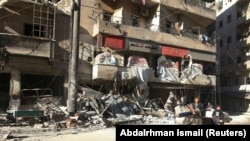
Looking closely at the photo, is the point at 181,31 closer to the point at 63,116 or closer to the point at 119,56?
the point at 119,56

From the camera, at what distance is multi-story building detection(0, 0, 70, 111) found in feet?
67.8

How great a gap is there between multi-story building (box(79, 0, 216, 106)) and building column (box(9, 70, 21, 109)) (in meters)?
4.23

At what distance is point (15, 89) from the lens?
68.6 ft

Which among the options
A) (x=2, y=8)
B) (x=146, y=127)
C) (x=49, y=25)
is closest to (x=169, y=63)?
(x=49, y=25)

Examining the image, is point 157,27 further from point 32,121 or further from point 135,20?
point 32,121

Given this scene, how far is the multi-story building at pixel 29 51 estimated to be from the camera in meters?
20.7

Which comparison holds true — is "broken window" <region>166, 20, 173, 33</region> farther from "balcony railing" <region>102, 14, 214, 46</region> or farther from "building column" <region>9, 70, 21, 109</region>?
"building column" <region>9, 70, 21, 109</region>

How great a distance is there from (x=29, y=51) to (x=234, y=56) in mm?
25858

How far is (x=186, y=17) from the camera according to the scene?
30.5 metres

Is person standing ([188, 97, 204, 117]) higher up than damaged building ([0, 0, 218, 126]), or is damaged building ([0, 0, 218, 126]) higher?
damaged building ([0, 0, 218, 126])

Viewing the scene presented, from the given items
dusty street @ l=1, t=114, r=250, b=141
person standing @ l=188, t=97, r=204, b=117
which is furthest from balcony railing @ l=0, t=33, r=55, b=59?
person standing @ l=188, t=97, r=204, b=117

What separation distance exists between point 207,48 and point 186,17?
10.7 feet
